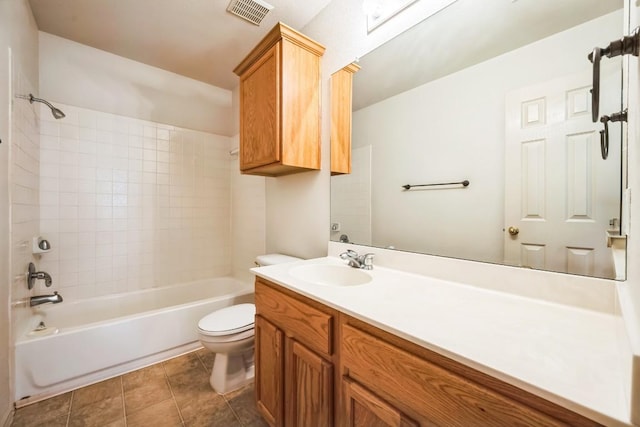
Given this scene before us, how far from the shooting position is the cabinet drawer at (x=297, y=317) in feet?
2.87

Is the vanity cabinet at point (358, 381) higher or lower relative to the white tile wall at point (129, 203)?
lower

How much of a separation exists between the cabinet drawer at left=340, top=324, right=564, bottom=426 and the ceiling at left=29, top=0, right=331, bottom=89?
6.55 ft

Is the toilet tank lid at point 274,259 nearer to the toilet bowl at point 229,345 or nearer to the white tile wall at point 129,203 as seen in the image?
the toilet bowl at point 229,345

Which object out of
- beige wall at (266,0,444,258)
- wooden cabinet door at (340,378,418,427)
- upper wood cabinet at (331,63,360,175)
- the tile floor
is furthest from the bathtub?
wooden cabinet door at (340,378,418,427)

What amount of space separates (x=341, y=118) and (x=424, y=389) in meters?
1.42

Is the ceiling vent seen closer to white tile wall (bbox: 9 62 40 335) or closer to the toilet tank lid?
white tile wall (bbox: 9 62 40 335)

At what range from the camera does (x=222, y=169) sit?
9.55ft

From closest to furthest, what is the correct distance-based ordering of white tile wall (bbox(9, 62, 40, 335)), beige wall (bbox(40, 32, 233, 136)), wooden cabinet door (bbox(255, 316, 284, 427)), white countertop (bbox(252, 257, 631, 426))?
1. white countertop (bbox(252, 257, 631, 426))
2. wooden cabinet door (bbox(255, 316, 284, 427))
3. white tile wall (bbox(9, 62, 40, 335))
4. beige wall (bbox(40, 32, 233, 136))

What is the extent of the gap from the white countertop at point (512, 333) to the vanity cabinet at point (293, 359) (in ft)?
0.34

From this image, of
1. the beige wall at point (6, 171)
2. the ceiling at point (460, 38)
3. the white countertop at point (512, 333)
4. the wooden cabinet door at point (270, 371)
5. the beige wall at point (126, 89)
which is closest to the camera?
the white countertop at point (512, 333)

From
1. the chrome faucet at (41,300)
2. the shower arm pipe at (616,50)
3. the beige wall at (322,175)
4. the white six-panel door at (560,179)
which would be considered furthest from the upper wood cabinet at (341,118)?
the chrome faucet at (41,300)

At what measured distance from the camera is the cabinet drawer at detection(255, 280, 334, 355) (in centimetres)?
87

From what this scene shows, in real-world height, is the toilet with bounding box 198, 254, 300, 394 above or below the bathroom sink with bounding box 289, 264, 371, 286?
below

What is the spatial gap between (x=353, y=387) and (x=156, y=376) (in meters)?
1.69
